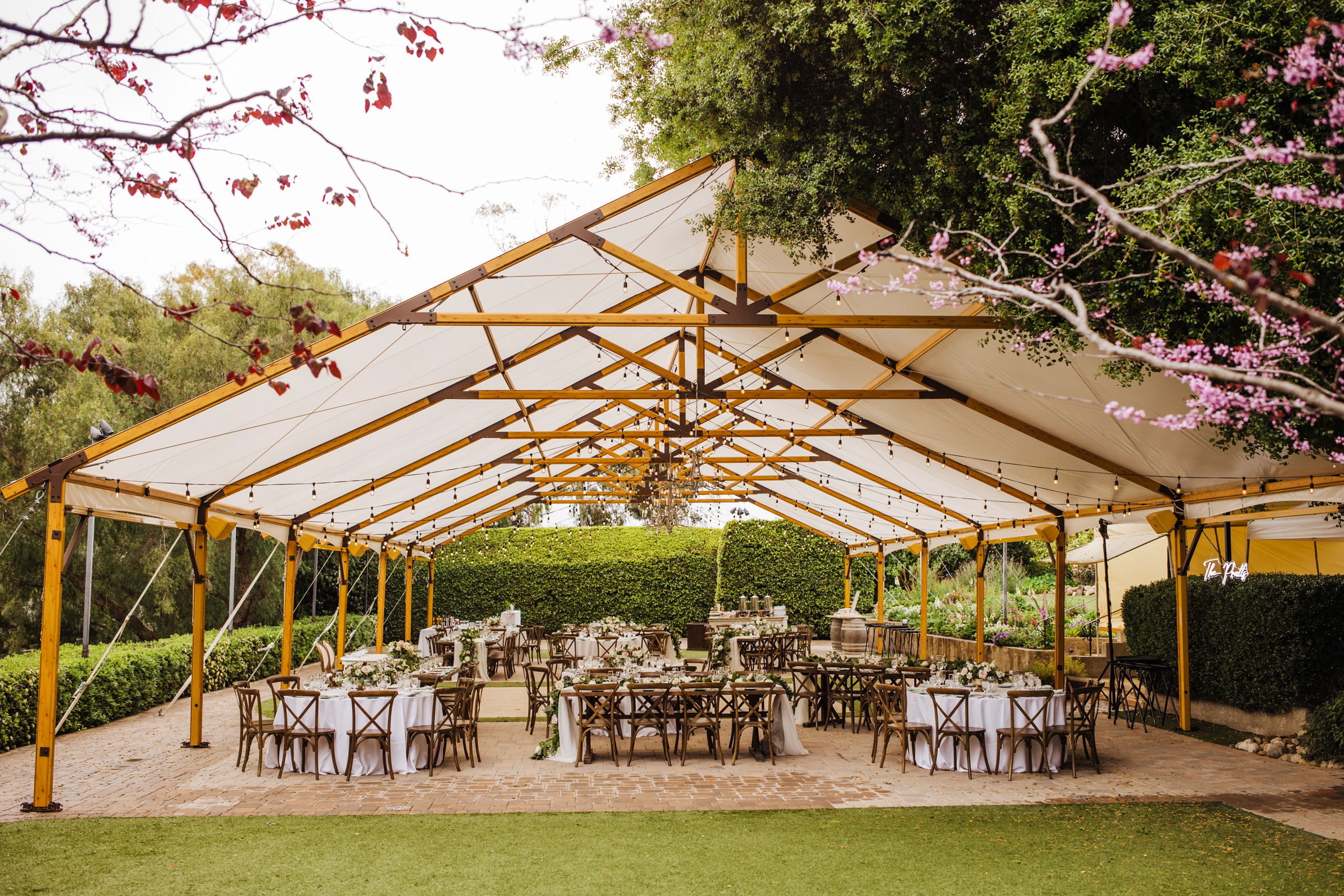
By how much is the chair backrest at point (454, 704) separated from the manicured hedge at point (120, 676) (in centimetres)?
328

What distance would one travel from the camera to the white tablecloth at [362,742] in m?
7.46

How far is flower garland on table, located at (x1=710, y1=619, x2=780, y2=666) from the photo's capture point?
13778mm

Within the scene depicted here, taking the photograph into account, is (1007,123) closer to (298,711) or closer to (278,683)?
(298,711)

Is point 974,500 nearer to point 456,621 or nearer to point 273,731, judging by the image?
point 273,731

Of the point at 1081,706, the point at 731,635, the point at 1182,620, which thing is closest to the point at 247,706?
the point at 1081,706

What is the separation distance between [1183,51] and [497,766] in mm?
7212

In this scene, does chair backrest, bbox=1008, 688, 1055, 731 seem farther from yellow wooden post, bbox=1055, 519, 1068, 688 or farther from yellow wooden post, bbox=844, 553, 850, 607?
yellow wooden post, bbox=844, 553, 850, 607

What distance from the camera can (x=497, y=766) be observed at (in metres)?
7.97

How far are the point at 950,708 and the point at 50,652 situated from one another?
6914mm

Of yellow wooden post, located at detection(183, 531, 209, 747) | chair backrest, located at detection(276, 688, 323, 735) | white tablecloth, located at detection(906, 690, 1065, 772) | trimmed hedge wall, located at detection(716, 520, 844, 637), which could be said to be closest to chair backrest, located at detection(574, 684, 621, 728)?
chair backrest, located at detection(276, 688, 323, 735)

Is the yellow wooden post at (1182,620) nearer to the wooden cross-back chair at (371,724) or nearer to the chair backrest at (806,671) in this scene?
the chair backrest at (806,671)

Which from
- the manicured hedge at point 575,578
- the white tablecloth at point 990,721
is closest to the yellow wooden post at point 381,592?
the manicured hedge at point 575,578

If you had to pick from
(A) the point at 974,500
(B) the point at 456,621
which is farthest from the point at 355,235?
(A) the point at 974,500

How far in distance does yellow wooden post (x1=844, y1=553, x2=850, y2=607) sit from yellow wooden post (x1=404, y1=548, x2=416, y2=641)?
31.1ft
